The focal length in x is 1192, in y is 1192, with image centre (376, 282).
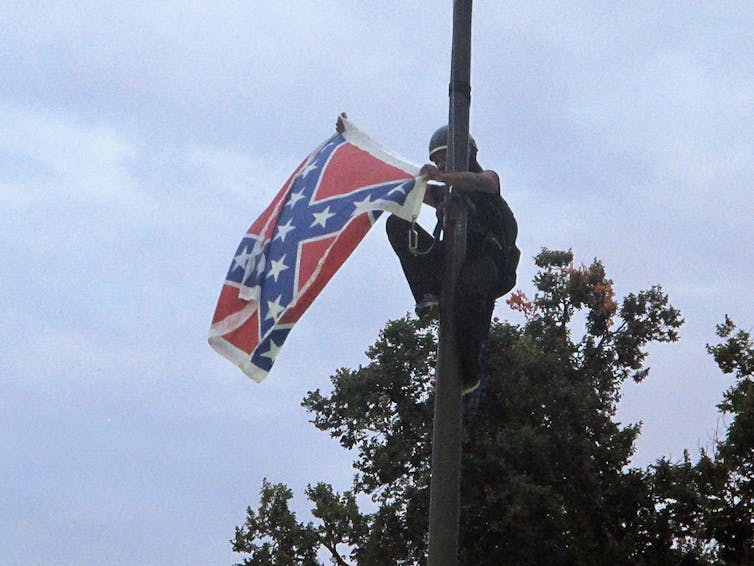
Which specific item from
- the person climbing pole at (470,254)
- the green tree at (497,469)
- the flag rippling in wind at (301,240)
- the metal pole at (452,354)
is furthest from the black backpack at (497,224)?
the green tree at (497,469)

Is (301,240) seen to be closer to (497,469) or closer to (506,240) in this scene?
(506,240)

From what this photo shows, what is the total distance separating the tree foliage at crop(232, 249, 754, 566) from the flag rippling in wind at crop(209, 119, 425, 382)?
17987 mm

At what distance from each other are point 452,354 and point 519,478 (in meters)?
18.8

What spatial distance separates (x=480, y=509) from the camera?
24453mm

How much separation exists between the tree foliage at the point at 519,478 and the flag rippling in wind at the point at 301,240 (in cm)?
1799

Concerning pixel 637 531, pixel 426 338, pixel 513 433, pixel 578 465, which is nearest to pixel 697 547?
pixel 637 531

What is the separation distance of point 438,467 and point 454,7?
241cm

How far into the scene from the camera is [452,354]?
585 cm

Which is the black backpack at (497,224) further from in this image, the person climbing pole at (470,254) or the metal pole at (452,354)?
the metal pole at (452,354)

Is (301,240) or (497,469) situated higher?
(497,469)

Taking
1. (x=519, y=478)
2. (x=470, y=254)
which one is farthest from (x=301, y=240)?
(x=519, y=478)

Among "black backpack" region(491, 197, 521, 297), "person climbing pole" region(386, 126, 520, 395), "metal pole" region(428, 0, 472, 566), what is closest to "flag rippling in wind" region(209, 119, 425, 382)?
"person climbing pole" region(386, 126, 520, 395)

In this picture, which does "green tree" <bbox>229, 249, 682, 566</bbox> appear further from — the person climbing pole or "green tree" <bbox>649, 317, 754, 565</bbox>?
→ the person climbing pole

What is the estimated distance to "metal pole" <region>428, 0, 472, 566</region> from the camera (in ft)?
18.1
